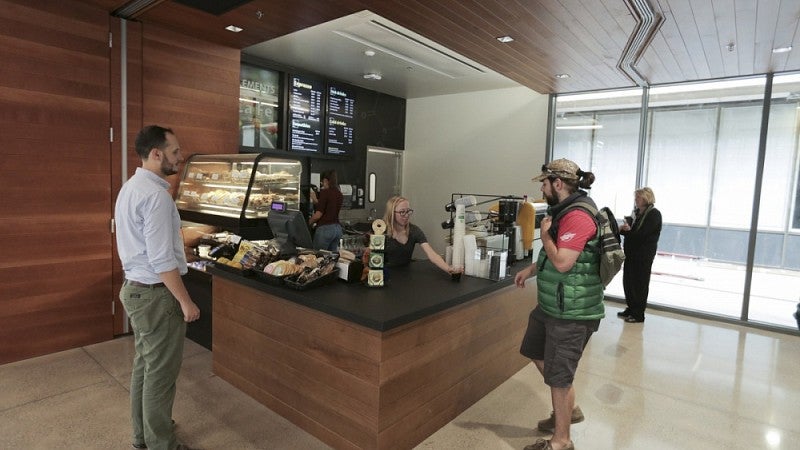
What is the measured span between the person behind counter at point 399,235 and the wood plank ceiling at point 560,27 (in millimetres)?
1580

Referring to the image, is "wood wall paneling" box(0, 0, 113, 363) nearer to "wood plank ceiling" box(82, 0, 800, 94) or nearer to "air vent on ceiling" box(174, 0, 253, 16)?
"wood plank ceiling" box(82, 0, 800, 94)

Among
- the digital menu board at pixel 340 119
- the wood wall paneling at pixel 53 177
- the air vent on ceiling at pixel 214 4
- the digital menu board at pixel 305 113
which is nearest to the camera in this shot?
the wood wall paneling at pixel 53 177

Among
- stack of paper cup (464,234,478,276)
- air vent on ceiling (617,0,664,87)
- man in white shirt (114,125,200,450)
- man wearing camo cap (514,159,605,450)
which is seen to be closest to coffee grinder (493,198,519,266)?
stack of paper cup (464,234,478,276)

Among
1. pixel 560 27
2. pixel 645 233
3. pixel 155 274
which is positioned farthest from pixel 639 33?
pixel 155 274

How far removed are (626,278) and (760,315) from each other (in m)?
1.74

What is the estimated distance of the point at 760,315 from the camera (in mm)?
5406

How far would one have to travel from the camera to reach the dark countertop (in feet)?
7.24

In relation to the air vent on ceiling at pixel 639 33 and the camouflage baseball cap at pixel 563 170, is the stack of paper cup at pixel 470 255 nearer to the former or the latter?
the camouflage baseball cap at pixel 563 170

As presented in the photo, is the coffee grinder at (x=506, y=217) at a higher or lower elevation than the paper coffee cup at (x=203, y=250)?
higher

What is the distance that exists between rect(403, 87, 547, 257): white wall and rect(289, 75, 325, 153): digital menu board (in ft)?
6.90

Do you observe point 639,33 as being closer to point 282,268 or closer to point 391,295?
point 391,295

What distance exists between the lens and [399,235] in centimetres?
332

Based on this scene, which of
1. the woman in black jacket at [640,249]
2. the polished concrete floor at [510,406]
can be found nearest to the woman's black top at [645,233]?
the woman in black jacket at [640,249]

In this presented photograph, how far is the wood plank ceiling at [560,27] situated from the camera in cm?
340
